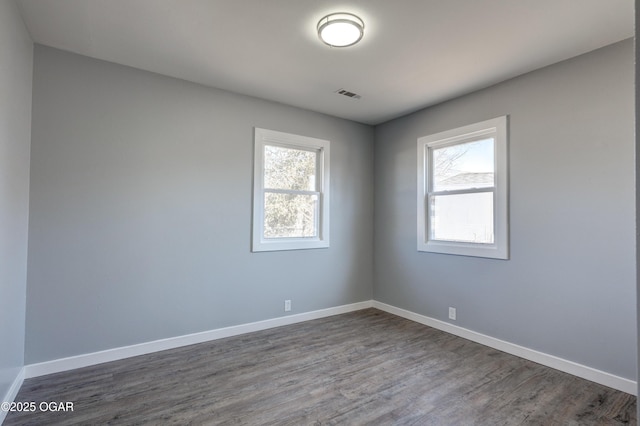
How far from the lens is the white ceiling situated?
2.11 meters

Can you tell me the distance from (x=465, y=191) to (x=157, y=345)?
367 cm

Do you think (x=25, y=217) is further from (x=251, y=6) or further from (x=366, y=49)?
(x=366, y=49)

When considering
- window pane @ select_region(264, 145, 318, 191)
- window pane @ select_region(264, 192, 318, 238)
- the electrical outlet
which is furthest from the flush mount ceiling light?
the electrical outlet

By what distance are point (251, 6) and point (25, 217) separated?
239 cm

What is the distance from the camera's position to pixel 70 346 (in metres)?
2.68

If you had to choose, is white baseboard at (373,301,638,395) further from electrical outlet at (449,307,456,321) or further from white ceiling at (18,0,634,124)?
white ceiling at (18,0,634,124)

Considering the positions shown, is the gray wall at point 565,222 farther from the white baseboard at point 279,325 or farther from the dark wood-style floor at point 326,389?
the dark wood-style floor at point 326,389

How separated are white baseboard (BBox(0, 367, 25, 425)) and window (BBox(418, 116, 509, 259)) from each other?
4.00m

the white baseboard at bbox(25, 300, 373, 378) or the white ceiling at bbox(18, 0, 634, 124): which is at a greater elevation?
the white ceiling at bbox(18, 0, 634, 124)

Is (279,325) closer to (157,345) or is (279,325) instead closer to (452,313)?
(157,345)

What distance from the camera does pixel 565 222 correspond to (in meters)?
2.74

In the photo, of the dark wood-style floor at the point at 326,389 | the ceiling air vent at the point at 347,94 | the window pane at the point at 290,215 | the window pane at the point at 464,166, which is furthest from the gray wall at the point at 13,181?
the window pane at the point at 464,166

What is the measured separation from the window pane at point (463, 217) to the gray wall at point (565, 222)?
257 mm

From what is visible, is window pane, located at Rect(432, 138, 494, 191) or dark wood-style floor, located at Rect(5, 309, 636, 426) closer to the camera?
dark wood-style floor, located at Rect(5, 309, 636, 426)
